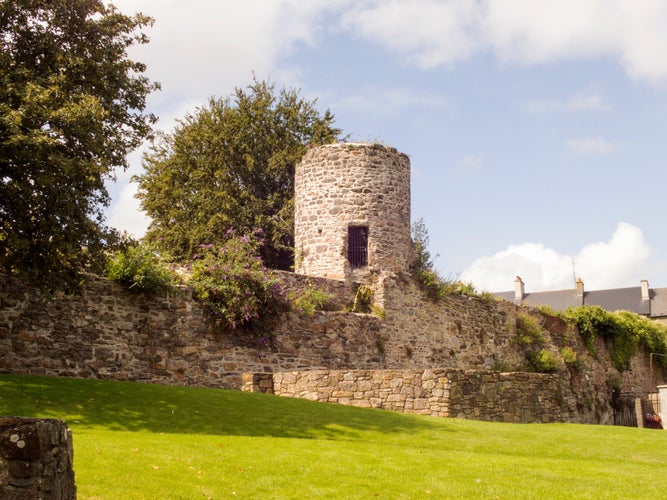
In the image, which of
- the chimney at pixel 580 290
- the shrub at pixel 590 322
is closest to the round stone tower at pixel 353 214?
the shrub at pixel 590 322

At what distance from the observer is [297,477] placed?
926cm

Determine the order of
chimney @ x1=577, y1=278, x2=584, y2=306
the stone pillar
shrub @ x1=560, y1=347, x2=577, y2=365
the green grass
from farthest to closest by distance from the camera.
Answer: chimney @ x1=577, y1=278, x2=584, y2=306 < shrub @ x1=560, y1=347, x2=577, y2=365 < the green grass < the stone pillar

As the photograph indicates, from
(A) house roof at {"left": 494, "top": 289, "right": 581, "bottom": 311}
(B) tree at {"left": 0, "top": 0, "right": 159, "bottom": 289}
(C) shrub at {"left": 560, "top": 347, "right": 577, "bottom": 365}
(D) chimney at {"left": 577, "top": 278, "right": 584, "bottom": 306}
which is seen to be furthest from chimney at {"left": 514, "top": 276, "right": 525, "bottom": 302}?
(B) tree at {"left": 0, "top": 0, "right": 159, "bottom": 289}

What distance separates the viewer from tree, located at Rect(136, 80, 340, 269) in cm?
2930

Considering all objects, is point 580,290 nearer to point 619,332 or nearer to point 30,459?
point 619,332

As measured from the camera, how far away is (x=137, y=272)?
17.3 m

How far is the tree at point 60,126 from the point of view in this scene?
41.9ft

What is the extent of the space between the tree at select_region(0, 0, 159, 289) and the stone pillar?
27.6 ft

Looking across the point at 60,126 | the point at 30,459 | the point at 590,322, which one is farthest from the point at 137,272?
the point at 590,322

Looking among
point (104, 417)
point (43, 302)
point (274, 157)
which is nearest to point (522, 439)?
point (104, 417)

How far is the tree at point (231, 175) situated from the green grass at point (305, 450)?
14343 mm

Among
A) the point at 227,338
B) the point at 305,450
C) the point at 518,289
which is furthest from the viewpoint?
the point at 518,289

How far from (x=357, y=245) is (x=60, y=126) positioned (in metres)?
12.6

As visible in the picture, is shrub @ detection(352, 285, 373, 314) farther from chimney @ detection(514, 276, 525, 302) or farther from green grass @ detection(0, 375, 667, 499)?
chimney @ detection(514, 276, 525, 302)
